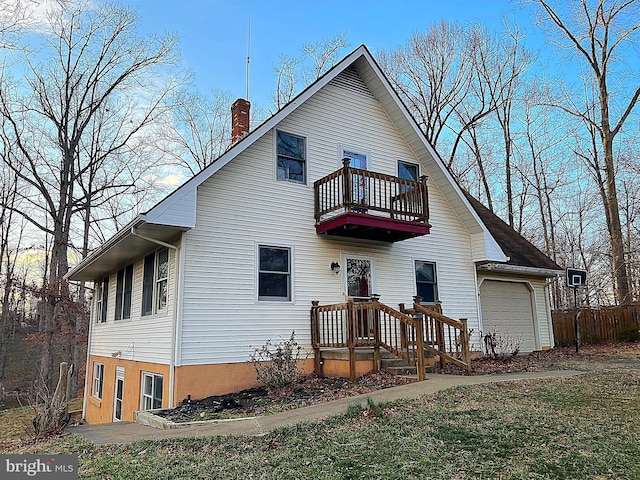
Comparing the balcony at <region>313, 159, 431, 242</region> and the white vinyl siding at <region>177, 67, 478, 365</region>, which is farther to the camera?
the balcony at <region>313, 159, 431, 242</region>

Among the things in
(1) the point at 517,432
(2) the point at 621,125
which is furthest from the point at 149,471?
(2) the point at 621,125

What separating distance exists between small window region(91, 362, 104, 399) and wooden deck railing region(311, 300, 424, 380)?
26.4 ft

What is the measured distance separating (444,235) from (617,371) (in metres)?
5.49

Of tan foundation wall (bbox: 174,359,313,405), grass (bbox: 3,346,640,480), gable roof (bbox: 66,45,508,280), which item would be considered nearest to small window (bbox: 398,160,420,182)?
gable roof (bbox: 66,45,508,280)

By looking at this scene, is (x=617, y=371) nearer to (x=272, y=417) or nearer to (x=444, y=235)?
(x=444, y=235)

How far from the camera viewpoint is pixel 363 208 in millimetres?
10352

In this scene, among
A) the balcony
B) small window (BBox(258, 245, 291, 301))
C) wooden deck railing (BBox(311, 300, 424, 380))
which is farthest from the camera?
the balcony

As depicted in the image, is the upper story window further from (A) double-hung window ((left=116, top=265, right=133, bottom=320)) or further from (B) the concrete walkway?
(B) the concrete walkway

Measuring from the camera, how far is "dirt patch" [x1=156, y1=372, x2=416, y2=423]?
24.7 ft

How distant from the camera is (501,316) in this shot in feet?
49.2

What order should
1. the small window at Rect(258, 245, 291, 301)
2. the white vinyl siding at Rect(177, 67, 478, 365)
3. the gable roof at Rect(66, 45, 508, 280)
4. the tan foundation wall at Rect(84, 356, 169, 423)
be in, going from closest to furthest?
the gable roof at Rect(66, 45, 508, 280) < the white vinyl siding at Rect(177, 67, 478, 365) < the tan foundation wall at Rect(84, 356, 169, 423) < the small window at Rect(258, 245, 291, 301)

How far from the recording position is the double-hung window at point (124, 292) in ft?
42.3

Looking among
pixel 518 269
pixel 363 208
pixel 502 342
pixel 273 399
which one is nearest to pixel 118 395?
pixel 273 399

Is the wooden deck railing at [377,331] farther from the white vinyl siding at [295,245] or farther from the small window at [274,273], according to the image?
the small window at [274,273]
